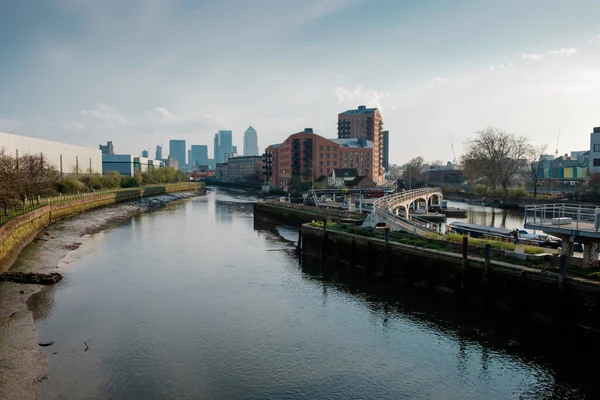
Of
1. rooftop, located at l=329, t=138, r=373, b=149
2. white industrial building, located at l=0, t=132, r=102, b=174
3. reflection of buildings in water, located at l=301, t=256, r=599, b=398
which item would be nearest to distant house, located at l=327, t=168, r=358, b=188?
rooftop, located at l=329, t=138, r=373, b=149

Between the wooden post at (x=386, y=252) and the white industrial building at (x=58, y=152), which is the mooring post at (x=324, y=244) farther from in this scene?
the white industrial building at (x=58, y=152)

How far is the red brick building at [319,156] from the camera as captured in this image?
538 feet

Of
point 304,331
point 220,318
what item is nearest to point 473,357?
point 304,331

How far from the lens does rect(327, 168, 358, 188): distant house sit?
14229cm

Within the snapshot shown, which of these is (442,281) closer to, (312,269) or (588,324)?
(588,324)

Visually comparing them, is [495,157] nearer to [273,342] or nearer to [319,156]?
[319,156]

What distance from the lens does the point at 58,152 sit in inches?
4998

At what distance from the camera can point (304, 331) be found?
25.9 meters

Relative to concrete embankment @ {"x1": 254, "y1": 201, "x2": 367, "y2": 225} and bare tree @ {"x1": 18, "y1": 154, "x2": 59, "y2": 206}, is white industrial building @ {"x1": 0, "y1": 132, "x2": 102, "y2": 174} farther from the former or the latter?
concrete embankment @ {"x1": 254, "y1": 201, "x2": 367, "y2": 225}

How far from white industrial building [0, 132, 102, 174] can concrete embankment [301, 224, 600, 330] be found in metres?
81.4

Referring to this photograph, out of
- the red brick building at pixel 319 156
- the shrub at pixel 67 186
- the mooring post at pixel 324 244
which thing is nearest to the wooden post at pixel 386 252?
the mooring post at pixel 324 244

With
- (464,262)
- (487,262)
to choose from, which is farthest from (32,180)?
(487,262)

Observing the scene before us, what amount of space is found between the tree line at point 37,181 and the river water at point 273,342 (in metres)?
13.7

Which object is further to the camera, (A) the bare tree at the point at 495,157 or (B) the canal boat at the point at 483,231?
(A) the bare tree at the point at 495,157
